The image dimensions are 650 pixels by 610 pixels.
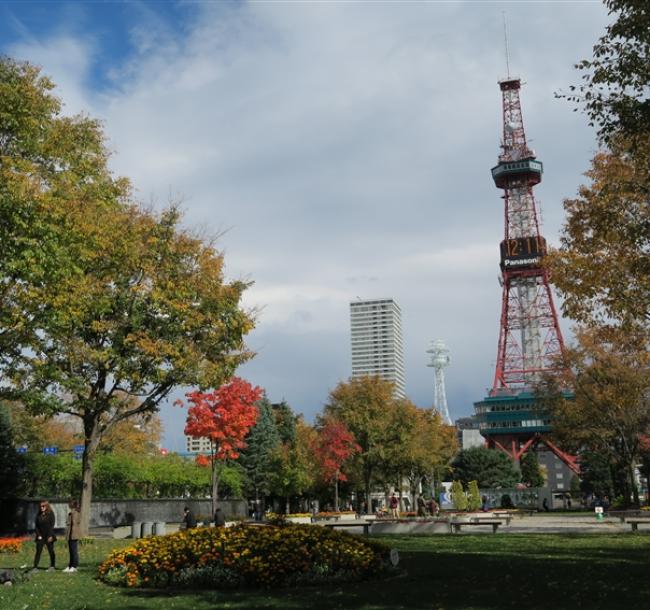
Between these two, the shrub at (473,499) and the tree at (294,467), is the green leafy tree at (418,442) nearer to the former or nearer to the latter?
the shrub at (473,499)

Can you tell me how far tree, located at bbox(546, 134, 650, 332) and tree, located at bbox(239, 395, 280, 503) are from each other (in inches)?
1798

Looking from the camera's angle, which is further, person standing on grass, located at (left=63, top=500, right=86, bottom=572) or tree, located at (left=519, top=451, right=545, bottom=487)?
tree, located at (left=519, top=451, right=545, bottom=487)

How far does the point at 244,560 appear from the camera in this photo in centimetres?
1371

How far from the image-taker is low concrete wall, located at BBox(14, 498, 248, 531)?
33.7 metres

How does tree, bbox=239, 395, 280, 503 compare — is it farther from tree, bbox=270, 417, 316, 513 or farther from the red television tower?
the red television tower

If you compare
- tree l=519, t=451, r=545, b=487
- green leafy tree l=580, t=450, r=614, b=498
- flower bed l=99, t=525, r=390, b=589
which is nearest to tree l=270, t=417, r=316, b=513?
flower bed l=99, t=525, r=390, b=589

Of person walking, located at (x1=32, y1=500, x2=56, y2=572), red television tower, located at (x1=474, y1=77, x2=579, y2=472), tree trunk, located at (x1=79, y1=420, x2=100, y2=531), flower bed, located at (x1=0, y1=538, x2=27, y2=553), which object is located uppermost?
red television tower, located at (x1=474, y1=77, x2=579, y2=472)

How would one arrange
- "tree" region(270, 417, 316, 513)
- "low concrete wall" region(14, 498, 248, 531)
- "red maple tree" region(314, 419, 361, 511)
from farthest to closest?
"tree" region(270, 417, 316, 513) < "red maple tree" region(314, 419, 361, 511) < "low concrete wall" region(14, 498, 248, 531)

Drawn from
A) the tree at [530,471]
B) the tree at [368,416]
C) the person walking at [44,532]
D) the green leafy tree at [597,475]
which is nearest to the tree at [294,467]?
the tree at [368,416]

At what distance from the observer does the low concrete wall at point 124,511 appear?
33.7m

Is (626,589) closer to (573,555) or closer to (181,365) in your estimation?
(573,555)

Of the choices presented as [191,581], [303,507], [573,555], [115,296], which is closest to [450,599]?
[191,581]

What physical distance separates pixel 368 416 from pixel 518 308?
72285 mm

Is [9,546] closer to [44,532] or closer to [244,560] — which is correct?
[44,532]
